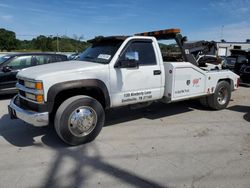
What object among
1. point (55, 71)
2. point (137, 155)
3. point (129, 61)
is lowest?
point (137, 155)

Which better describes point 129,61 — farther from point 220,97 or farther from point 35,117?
point 220,97

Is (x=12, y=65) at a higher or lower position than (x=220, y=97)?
higher

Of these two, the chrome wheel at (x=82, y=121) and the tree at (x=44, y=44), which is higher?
the tree at (x=44, y=44)

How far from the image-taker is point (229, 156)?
Answer: 13.9ft

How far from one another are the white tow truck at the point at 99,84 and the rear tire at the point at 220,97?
0.82 metres

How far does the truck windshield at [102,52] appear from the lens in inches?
201

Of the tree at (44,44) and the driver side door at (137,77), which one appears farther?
the tree at (44,44)

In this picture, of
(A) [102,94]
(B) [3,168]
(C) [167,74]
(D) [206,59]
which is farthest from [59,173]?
(D) [206,59]

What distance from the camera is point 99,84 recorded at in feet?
15.6

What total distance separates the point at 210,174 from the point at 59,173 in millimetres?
2200

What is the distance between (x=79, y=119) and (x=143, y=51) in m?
2.07

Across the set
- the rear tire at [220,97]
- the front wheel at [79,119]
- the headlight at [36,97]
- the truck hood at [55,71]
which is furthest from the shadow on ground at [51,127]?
the truck hood at [55,71]

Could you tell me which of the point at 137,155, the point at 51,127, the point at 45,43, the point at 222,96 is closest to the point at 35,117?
the point at 51,127

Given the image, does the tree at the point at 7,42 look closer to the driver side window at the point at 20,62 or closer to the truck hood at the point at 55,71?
the driver side window at the point at 20,62
